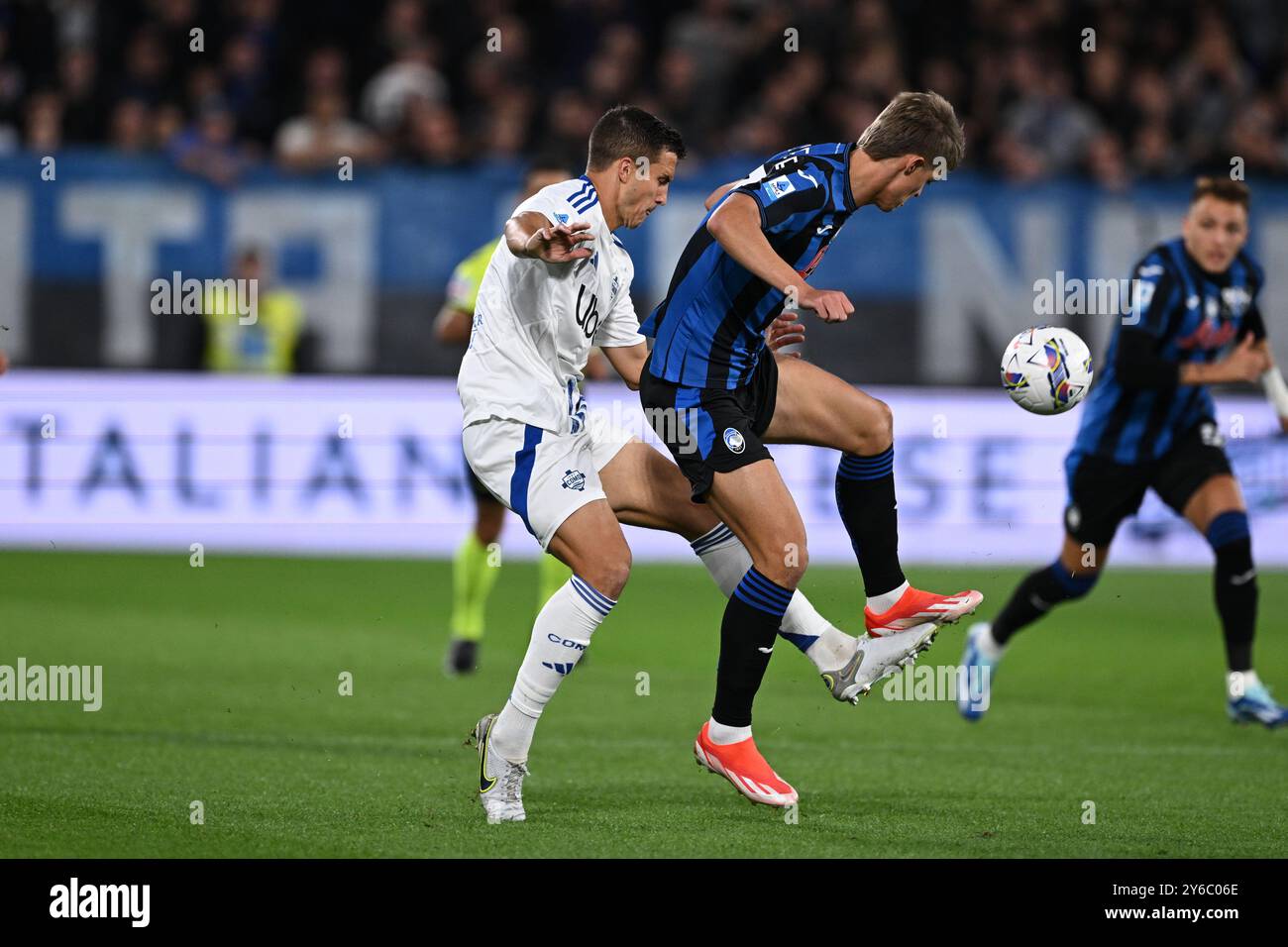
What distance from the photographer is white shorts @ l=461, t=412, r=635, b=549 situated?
236 inches

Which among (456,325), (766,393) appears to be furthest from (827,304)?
(456,325)

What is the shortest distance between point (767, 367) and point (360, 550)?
26.9 feet

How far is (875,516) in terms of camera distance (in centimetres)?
650

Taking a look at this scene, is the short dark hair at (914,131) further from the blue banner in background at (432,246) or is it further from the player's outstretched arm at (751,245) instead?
the blue banner in background at (432,246)

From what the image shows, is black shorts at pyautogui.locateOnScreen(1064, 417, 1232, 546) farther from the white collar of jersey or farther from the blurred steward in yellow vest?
the blurred steward in yellow vest

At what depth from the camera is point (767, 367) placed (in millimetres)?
6426

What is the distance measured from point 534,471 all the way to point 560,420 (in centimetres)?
22

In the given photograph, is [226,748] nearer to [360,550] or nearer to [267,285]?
[360,550]

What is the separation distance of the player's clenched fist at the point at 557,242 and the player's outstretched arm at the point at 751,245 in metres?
0.43

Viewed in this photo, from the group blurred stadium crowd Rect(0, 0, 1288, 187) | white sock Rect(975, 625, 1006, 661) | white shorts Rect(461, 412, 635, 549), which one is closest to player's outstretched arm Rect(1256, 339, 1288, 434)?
white sock Rect(975, 625, 1006, 661)

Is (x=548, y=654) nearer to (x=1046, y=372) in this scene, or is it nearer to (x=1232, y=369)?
(x=1046, y=372)

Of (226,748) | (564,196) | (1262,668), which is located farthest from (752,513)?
(1262,668)

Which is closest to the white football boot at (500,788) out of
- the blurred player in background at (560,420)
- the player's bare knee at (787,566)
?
the blurred player in background at (560,420)

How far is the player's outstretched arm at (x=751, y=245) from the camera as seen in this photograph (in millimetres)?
5676
